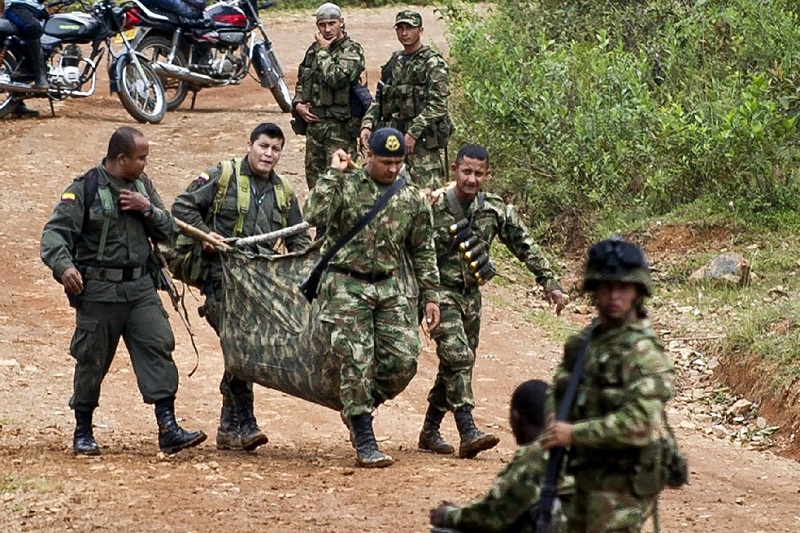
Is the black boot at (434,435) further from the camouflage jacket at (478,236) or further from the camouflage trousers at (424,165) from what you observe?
the camouflage trousers at (424,165)

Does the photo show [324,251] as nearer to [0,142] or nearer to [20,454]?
[20,454]

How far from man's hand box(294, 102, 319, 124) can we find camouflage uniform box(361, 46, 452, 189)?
1.98ft

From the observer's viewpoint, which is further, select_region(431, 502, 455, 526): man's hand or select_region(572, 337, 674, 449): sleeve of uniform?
select_region(431, 502, 455, 526): man's hand

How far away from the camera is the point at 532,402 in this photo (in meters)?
4.89

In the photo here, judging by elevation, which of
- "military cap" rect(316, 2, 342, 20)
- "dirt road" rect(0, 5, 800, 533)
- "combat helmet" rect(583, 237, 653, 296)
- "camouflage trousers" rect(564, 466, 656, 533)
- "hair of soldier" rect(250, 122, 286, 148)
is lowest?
"dirt road" rect(0, 5, 800, 533)

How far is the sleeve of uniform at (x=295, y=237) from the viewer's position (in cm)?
783

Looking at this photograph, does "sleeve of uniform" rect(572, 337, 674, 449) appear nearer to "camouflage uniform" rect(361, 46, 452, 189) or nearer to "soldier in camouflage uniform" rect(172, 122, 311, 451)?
"soldier in camouflage uniform" rect(172, 122, 311, 451)

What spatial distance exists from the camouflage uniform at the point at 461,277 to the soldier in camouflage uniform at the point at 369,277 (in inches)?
16.5

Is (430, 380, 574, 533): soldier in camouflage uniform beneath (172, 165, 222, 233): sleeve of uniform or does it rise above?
beneath

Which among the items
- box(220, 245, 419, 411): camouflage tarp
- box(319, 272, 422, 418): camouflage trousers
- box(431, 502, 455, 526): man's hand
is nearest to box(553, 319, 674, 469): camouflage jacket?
box(431, 502, 455, 526): man's hand

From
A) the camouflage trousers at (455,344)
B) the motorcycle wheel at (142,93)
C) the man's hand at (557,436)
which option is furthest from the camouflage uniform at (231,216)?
the motorcycle wheel at (142,93)

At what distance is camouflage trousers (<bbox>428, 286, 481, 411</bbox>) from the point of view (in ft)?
25.2

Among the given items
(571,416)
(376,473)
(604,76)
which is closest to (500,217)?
(376,473)

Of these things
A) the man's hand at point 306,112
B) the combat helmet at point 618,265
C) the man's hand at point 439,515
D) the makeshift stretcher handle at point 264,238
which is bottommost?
the man's hand at point 439,515
